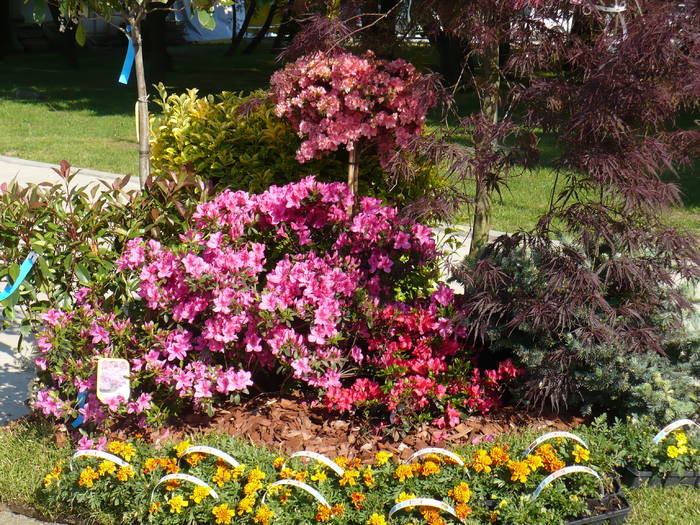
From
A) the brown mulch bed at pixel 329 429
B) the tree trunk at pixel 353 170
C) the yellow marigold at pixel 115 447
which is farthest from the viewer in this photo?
the tree trunk at pixel 353 170

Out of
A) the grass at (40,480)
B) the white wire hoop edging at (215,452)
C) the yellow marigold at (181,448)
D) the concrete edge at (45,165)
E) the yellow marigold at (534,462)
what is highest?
the concrete edge at (45,165)

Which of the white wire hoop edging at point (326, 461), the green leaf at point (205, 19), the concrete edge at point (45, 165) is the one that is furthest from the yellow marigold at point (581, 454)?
the concrete edge at point (45, 165)

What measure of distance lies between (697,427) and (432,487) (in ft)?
4.43

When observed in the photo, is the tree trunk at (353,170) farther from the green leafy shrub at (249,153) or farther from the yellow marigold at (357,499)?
the yellow marigold at (357,499)

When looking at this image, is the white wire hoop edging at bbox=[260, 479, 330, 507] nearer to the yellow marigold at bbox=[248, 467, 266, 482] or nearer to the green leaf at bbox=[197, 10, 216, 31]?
the yellow marigold at bbox=[248, 467, 266, 482]

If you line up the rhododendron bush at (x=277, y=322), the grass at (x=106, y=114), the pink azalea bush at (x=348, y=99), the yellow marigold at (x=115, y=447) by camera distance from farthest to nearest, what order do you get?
the grass at (x=106, y=114) < the pink azalea bush at (x=348, y=99) < the rhododendron bush at (x=277, y=322) < the yellow marigold at (x=115, y=447)

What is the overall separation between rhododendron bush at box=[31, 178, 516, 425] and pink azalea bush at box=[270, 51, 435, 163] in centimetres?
49

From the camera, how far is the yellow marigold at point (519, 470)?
3.13 metres

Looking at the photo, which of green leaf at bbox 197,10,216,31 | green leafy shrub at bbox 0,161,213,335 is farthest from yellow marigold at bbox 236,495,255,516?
green leaf at bbox 197,10,216,31

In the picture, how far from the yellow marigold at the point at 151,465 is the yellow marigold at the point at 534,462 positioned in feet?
4.75

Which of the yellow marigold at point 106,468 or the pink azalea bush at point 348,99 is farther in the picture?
the pink azalea bush at point 348,99

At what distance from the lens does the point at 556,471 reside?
3.10m

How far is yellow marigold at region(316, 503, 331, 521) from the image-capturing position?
3.01 metres

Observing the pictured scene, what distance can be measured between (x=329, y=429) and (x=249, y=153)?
214 centimetres
